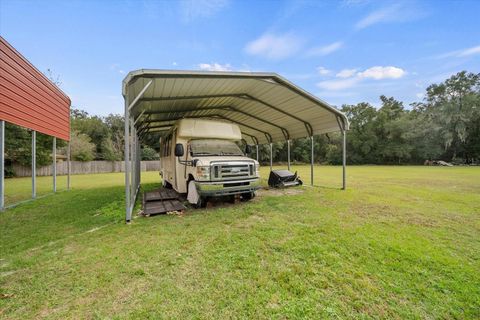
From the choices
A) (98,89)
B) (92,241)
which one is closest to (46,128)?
(92,241)

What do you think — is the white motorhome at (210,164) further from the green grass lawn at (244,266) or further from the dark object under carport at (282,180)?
the dark object under carport at (282,180)

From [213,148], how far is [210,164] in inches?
59.3

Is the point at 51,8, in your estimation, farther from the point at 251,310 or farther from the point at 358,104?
the point at 358,104

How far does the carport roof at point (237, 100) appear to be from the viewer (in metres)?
6.12

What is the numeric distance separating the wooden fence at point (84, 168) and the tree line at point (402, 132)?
1323 mm

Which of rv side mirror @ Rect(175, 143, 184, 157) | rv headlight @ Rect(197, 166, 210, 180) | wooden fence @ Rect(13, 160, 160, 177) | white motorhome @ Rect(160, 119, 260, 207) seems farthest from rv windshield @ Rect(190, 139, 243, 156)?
wooden fence @ Rect(13, 160, 160, 177)

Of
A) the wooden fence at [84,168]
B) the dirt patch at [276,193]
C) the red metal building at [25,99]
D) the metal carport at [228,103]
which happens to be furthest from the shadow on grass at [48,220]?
the wooden fence at [84,168]

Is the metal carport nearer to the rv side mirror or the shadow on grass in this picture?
the shadow on grass

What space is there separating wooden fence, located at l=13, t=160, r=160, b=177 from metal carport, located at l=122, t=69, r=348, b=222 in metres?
17.9

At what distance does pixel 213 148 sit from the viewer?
7742 millimetres

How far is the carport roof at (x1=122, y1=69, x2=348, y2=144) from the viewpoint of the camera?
6117mm

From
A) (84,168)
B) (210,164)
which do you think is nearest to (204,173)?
(210,164)

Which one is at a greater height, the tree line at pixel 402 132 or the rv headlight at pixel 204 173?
the tree line at pixel 402 132

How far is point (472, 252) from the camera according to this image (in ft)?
11.6
